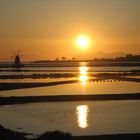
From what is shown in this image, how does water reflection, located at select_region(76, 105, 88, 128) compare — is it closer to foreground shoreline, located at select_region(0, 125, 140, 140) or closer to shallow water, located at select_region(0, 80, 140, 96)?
foreground shoreline, located at select_region(0, 125, 140, 140)

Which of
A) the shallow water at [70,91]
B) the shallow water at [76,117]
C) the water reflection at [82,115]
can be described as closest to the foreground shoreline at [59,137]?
the shallow water at [76,117]

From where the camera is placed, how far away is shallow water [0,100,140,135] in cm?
1596

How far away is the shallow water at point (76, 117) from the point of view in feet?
52.4

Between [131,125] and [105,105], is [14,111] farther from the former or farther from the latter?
[131,125]

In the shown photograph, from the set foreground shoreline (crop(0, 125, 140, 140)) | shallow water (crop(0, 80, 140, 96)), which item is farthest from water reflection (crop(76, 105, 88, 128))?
shallow water (crop(0, 80, 140, 96))

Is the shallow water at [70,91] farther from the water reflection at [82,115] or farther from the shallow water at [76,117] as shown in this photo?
the water reflection at [82,115]

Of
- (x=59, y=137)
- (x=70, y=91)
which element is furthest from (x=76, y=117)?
(x=70, y=91)

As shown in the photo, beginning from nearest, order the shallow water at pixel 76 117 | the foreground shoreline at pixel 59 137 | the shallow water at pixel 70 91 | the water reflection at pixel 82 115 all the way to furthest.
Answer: the foreground shoreline at pixel 59 137, the shallow water at pixel 76 117, the water reflection at pixel 82 115, the shallow water at pixel 70 91

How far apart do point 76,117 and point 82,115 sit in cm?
60

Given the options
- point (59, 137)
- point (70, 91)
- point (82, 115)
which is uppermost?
point (59, 137)

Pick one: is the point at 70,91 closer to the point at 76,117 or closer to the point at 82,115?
the point at 82,115

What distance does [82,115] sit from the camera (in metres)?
19.5

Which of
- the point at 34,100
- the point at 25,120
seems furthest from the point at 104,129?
the point at 34,100

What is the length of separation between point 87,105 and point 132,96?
4.58m
